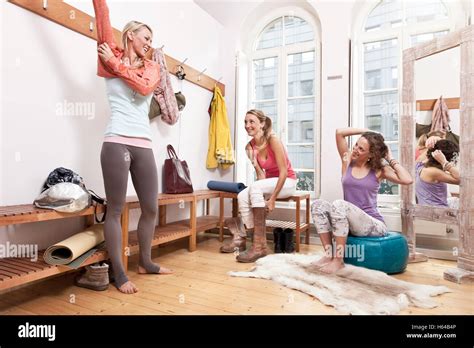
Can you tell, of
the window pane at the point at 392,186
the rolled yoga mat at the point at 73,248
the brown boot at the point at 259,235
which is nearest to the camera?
the rolled yoga mat at the point at 73,248

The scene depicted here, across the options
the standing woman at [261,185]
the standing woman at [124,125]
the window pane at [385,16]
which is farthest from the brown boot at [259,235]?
the window pane at [385,16]

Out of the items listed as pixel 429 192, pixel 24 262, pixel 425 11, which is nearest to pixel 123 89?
pixel 24 262

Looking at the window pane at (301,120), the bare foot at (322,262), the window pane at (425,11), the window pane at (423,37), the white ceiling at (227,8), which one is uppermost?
the white ceiling at (227,8)

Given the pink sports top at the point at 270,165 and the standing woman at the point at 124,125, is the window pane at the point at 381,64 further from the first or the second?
the standing woman at the point at 124,125

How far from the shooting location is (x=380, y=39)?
3.19 meters

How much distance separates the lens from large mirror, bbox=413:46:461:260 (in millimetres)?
2334

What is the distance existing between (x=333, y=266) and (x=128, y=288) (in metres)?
1.23

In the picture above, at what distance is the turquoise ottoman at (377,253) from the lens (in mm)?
2096

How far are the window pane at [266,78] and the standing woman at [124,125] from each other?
201 cm

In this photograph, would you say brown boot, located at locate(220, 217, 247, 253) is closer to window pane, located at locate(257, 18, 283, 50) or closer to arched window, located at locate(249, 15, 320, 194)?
arched window, located at locate(249, 15, 320, 194)

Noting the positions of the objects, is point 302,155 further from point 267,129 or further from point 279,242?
point 279,242

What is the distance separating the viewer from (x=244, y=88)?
12.5 ft

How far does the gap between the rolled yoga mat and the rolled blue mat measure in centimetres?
134

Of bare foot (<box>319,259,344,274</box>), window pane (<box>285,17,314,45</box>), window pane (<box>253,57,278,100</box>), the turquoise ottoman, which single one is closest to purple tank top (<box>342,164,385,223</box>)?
the turquoise ottoman
